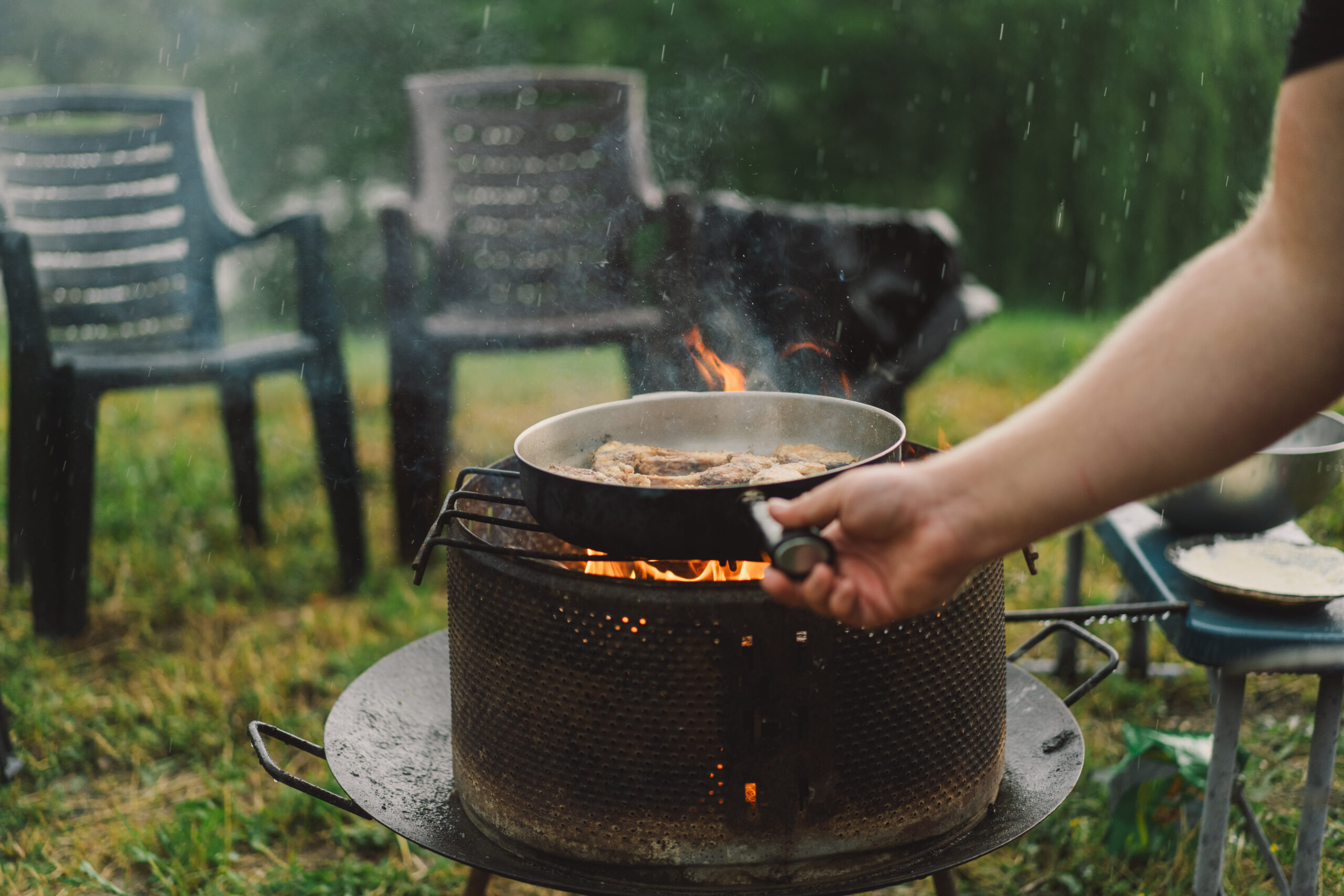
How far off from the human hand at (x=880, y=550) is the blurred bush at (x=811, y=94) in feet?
25.9

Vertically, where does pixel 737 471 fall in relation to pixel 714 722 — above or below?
above

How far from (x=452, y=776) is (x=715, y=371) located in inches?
42.5

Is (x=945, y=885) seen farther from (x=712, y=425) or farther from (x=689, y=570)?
(x=712, y=425)

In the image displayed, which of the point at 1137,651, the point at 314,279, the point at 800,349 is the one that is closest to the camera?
the point at 800,349

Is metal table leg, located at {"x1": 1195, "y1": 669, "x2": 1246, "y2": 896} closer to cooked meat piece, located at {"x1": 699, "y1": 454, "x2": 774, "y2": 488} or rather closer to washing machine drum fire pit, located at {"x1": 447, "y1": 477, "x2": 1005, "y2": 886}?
washing machine drum fire pit, located at {"x1": 447, "y1": 477, "x2": 1005, "y2": 886}

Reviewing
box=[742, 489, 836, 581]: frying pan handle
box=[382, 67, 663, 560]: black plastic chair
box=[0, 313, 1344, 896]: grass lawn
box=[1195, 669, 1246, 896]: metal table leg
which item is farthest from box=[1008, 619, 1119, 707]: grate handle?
box=[382, 67, 663, 560]: black plastic chair

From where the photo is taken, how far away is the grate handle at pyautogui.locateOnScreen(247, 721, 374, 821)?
1.83 metres

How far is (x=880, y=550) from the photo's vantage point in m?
1.35

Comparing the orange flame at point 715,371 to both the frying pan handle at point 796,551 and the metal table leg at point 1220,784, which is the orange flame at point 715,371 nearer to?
the frying pan handle at point 796,551

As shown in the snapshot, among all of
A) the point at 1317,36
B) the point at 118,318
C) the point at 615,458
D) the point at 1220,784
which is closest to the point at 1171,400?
the point at 1317,36

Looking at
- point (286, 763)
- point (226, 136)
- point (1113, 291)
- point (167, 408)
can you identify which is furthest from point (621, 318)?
point (226, 136)

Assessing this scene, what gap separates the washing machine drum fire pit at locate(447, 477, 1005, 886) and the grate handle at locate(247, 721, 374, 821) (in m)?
0.24

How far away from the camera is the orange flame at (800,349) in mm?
2754

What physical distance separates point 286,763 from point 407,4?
8.76 metres
